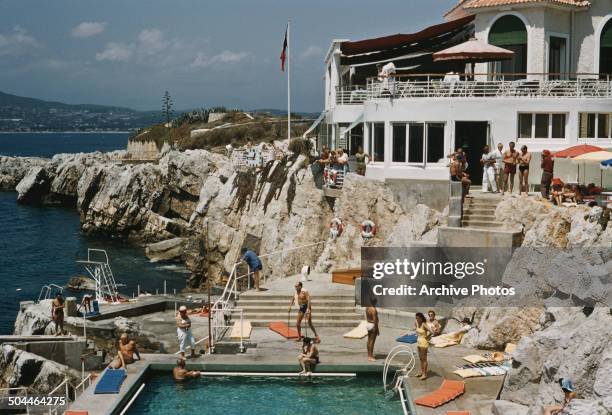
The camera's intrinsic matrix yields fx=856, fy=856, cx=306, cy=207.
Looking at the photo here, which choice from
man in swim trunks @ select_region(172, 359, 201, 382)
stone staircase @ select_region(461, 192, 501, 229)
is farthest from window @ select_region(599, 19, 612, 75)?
man in swim trunks @ select_region(172, 359, 201, 382)

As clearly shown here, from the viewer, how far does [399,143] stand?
3256cm

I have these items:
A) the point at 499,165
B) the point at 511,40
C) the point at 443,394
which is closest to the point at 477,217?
the point at 499,165

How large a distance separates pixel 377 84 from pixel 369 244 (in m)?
6.61

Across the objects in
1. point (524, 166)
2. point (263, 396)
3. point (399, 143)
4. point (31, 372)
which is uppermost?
point (399, 143)

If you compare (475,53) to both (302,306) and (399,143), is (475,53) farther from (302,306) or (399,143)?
(302,306)

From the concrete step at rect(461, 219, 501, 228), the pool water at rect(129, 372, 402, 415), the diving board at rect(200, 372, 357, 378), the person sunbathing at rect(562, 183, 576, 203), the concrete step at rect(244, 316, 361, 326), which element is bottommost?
the pool water at rect(129, 372, 402, 415)

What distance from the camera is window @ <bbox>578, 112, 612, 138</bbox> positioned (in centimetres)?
3222

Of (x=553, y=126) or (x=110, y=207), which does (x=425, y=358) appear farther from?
(x=110, y=207)

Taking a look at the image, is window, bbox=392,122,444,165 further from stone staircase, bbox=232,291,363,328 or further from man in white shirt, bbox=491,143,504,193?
stone staircase, bbox=232,291,363,328

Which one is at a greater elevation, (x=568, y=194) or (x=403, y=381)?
(x=568, y=194)

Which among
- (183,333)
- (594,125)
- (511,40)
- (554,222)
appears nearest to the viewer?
(183,333)

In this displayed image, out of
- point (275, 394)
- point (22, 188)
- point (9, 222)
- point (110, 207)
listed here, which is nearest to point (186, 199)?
point (110, 207)

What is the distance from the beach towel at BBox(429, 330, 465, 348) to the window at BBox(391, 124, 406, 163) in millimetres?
10169

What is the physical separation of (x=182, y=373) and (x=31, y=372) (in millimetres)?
6374
